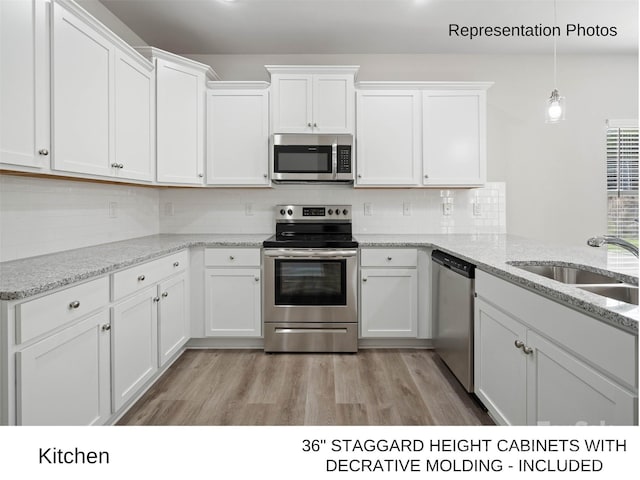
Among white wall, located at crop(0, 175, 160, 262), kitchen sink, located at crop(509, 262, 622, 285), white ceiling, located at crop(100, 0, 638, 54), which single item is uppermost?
white ceiling, located at crop(100, 0, 638, 54)

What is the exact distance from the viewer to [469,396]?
2.20 metres

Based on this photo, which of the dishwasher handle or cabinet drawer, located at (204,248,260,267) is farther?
cabinet drawer, located at (204,248,260,267)

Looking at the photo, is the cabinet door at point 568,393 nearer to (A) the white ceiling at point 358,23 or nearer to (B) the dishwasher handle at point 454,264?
(B) the dishwasher handle at point 454,264

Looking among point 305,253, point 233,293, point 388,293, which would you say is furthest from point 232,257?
point 388,293

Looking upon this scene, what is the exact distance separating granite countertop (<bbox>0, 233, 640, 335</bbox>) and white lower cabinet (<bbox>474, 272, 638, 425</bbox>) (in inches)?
2.2

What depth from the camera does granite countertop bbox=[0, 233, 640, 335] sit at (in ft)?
3.81

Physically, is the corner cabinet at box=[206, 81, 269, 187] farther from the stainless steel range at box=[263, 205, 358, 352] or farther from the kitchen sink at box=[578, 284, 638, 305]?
the kitchen sink at box=[578, 284, 638, 305]

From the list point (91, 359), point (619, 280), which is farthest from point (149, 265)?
point (619, 280)

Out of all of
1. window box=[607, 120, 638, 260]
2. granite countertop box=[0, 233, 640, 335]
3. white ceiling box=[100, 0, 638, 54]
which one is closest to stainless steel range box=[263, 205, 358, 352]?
granite countertop box=[0, 233, 640, 335]

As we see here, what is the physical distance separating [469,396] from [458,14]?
2.70 metres

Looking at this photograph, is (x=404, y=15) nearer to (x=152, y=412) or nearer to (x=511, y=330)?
(x=511, y=330)

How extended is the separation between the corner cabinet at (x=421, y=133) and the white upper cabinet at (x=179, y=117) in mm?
1329

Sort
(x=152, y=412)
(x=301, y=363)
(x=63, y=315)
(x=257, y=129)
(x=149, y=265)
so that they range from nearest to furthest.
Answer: (x=63, y=315) < (x=152, y=412) < (x=149, y=265) < (x=301, y=363) < (x=257, y=129)

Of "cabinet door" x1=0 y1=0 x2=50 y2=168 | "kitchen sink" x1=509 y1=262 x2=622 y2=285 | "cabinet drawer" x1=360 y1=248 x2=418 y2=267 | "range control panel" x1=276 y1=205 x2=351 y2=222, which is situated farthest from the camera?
"range control panel" x1=276 y1=205 x2=351 y2=222
